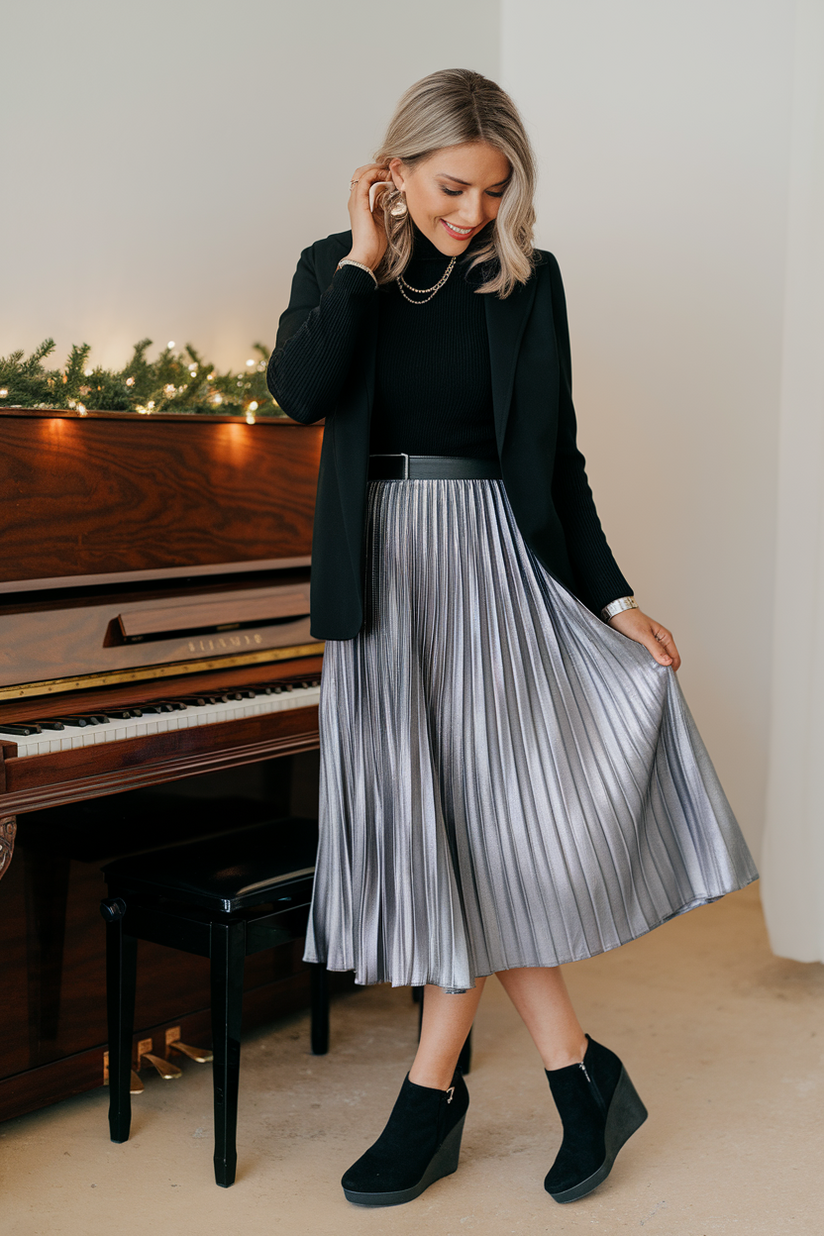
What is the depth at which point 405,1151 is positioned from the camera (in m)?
1.77

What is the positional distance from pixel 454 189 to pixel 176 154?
138cm

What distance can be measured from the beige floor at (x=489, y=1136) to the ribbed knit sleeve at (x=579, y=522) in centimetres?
95

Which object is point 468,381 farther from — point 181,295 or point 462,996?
point 181,295

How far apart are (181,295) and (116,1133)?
1839mm

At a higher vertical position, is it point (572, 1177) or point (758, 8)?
point (758, 8)

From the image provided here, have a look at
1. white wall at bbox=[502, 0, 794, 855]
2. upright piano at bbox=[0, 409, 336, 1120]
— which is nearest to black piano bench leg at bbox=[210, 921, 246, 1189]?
upright piano at bbox=[0, 409, 336, 1120]

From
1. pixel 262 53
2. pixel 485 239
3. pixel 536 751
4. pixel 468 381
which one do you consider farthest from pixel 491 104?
pixel 262 53

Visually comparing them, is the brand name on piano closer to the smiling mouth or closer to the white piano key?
the white piano key

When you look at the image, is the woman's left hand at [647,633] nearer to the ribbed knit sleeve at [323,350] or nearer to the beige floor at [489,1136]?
the ribbed knit sleeve at [323,350]

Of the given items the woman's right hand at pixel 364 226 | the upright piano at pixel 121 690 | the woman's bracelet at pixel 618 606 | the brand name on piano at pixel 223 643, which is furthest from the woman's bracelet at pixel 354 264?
the brand name on piano at pixel 223 643

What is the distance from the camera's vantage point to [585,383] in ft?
11.5

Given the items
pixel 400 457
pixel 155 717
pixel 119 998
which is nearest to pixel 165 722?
pixel 155 717

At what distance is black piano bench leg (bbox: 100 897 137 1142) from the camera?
195 cm

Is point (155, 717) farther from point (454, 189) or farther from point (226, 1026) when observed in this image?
point (454, 189)
